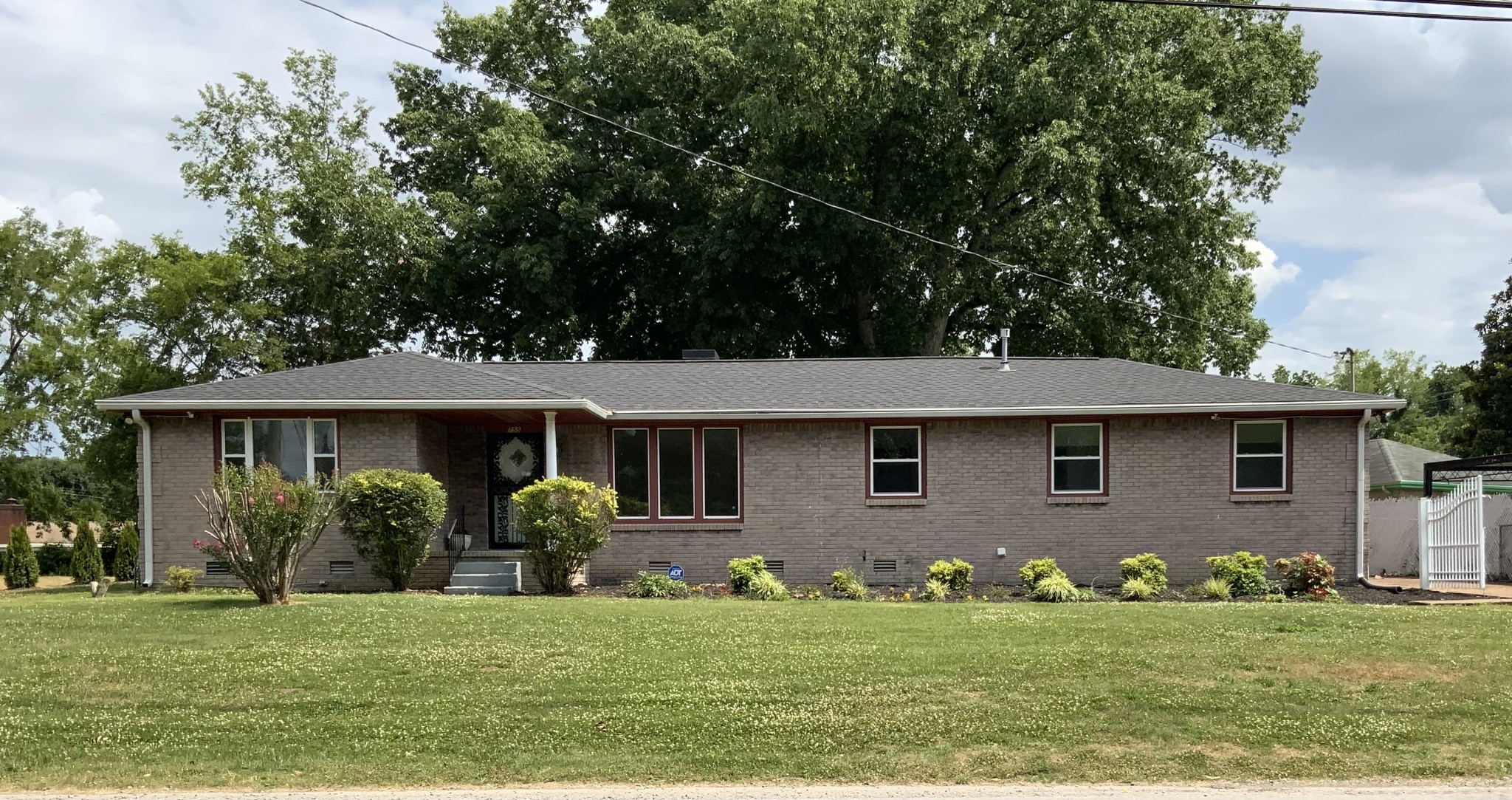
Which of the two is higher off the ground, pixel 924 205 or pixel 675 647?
pixel 924 205

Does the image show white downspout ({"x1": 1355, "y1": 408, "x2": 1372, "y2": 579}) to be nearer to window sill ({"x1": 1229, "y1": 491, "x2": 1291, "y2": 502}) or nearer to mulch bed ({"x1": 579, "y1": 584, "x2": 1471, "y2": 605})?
mulch bed ({"x1": 579, "y1": 584, "x2": 1471, "y2": 605})

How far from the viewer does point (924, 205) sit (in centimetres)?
3092

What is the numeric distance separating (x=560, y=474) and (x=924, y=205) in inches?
573

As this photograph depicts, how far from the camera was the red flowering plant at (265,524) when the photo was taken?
13.6 metres

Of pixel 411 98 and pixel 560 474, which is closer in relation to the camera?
→ pixel 560 474

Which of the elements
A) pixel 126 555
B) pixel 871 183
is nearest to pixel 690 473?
pixel 871 183

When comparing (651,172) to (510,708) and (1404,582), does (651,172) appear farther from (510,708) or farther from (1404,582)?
(510,708)

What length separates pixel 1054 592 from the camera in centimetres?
1670

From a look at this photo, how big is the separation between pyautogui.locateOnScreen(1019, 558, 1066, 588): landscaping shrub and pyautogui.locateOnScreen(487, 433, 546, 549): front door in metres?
8.16

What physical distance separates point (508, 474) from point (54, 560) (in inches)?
834

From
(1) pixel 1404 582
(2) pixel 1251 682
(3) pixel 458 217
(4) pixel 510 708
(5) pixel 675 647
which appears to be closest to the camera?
(4) pixel 510 708

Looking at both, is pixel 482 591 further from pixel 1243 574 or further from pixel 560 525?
pixel 1243 574

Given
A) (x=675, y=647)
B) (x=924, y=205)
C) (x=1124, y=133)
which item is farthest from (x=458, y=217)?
(x=675, y=647)

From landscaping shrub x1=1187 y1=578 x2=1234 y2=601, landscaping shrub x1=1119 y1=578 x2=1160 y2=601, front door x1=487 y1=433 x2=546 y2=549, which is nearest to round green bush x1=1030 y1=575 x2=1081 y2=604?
landscaping shrub x1=1119 y1=578 x2=1160 y2=601
